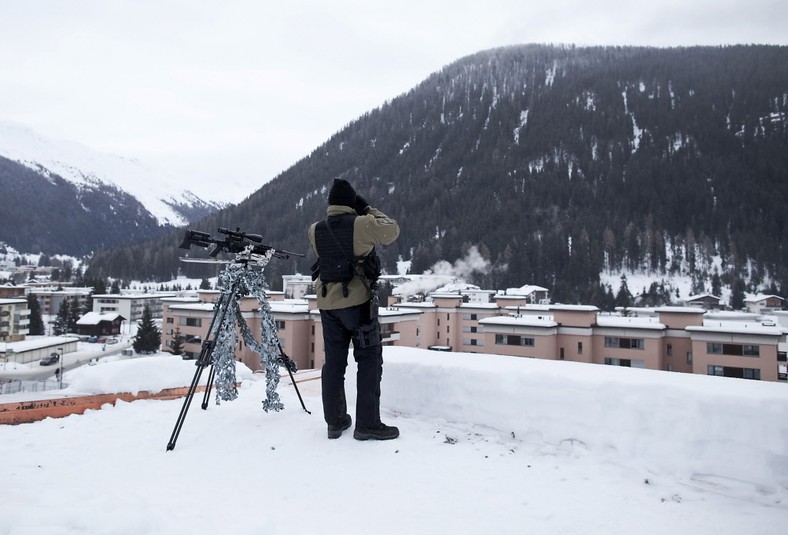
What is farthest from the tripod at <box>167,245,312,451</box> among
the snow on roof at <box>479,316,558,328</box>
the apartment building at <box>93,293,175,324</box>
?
the apartment building at <box>93,293,175,324</box>

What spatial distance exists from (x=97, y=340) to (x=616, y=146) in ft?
470

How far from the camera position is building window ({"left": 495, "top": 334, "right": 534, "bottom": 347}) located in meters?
28.1

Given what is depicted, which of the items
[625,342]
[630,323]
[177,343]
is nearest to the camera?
[625,342]

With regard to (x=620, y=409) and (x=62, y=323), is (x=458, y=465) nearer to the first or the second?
(x=620, y=409)

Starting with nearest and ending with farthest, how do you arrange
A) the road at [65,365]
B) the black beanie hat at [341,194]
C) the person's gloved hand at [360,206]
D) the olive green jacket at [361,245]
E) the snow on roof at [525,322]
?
the olive green jacket at [361,245] → the black beanie hat at [341,194] → the person's gloved hand at [360,206] → the snow on roof at [525,322] → the road at [65,365]

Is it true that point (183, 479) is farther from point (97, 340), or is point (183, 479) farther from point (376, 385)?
point (97, 340)

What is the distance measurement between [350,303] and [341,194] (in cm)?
98

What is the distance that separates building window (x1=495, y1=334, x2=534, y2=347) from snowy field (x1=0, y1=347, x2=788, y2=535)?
81.6 feet

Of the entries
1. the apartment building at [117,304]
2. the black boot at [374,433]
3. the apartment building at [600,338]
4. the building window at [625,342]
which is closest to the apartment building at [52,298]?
the apartment building at [117,304]

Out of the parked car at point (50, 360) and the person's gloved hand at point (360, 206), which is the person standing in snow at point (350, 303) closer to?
the person's gloved hand at point (360, 206)

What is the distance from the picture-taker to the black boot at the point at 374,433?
12.3ft

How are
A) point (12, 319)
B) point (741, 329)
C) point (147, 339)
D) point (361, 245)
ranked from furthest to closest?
A: point (12, 319)
point (147, 339)
point (741, 329)
point (361, 245)

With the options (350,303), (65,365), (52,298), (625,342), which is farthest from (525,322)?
(52,298)

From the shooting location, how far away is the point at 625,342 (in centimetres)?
2739
